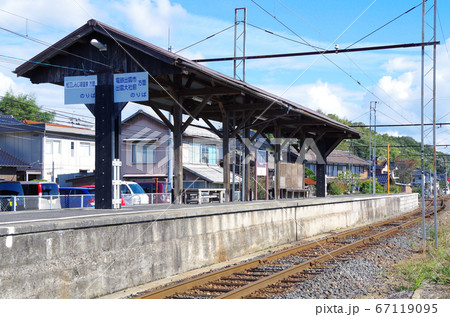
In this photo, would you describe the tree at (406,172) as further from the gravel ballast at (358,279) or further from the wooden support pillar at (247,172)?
the gravel ballast at (358,279)

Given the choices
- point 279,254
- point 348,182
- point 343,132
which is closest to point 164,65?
point 279,254

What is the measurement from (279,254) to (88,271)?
19.6ft

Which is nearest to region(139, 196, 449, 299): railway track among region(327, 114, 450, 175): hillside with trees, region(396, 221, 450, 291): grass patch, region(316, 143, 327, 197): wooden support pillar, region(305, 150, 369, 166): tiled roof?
region(396, 221, 450, 291): grass patch

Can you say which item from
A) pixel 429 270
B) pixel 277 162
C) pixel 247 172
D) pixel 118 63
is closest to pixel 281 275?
pixel 429 270

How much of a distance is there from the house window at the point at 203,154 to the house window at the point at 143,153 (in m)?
3.85

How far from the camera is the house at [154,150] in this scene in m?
45.0

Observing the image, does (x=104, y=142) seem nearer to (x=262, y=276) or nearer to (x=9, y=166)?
(x=262, y=276)

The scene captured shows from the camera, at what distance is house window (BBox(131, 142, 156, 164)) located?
46750mm

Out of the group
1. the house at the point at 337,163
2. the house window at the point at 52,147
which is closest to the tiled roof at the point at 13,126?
the house window at the point at 52,147

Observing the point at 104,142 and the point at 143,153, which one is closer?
the point at 104,142

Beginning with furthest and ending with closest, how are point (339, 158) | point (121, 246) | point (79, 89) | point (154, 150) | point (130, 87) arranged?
1. point (339, 158)
2. point (154, 150)
3. point (79, 89)
4. point (130, 87)
5. point (121, 246)

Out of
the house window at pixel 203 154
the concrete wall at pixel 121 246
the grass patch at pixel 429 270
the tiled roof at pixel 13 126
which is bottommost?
the grass patch at pixel 429 270

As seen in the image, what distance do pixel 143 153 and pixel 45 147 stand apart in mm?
8221

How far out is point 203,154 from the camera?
152ft
